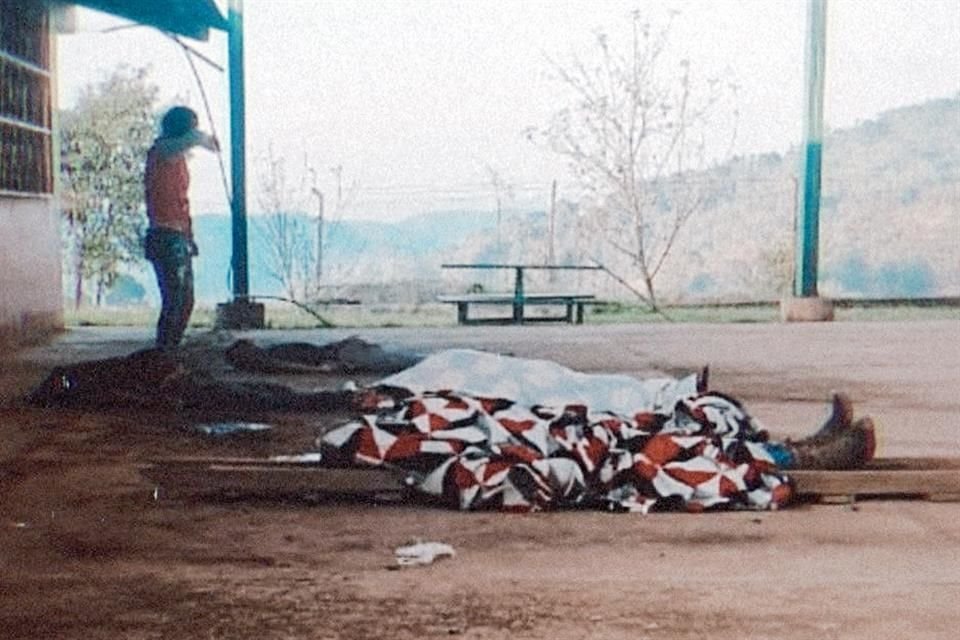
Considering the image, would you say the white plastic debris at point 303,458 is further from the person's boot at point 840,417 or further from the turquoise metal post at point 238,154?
the turquoise metal post at point 238,154

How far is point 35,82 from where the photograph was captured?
9438mm

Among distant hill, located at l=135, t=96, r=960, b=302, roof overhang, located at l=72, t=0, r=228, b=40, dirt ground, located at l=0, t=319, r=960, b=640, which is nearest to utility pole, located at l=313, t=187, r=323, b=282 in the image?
distant hill, located at l=135, t=96, r=960, b=302

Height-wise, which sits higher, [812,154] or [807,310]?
[812,154]

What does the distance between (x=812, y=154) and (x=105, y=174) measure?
7.64m

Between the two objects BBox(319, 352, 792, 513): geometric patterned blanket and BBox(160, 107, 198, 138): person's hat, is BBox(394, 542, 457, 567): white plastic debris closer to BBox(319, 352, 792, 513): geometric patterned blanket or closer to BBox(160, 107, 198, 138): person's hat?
BBox(319, 352, 792, 513): geometric patterned blanket

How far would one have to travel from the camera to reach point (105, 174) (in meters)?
13.3

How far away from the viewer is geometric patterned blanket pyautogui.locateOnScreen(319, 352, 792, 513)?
3561mm

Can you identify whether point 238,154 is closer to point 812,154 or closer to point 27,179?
point 27,179

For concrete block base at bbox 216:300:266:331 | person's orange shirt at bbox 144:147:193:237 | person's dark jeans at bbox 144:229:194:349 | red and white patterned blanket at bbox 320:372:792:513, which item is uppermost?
person's orange shirt at bbox 144:147:193:237

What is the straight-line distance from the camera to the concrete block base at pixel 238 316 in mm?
9961

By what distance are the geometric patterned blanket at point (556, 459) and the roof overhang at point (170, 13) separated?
6.07 meters

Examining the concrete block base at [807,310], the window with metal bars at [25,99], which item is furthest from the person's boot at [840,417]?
the concrete block base at [807,310]

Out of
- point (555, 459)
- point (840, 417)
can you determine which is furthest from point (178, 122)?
point (840, 417)

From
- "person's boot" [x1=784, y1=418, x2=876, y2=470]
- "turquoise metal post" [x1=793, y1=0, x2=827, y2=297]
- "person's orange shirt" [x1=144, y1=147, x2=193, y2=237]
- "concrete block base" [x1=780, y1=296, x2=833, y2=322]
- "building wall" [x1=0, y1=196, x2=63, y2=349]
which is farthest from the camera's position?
"concrete block base" [x1=780, y1=296, x2=833, y2=322]
